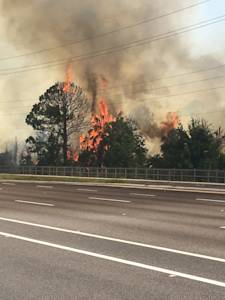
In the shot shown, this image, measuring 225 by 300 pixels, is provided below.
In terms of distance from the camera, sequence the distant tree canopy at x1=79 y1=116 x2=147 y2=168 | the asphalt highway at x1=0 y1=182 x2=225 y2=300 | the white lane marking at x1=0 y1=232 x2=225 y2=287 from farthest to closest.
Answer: the distant tree canopy at x1=79 y1=116 x2=147 y2=168 → the white lane marking at x1=0 y1=232 x2=225 y2=287 → the asphalt highway at x1=0 y1=182 x2=225 y2=300

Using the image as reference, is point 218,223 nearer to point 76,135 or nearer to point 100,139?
point 100,139

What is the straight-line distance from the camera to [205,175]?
124ft

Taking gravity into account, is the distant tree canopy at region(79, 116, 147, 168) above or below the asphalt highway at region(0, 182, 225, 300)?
above

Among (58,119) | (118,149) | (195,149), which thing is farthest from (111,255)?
(58,119)

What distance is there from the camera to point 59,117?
245 feet

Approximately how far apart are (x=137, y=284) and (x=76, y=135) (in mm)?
71814

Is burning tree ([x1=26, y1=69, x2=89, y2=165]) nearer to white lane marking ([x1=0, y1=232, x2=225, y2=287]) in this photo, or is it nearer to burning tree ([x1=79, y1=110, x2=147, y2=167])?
burning tree ([x1=79, y1=110, x2=147, y2=167])

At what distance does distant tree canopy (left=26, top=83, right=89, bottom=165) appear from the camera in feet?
245

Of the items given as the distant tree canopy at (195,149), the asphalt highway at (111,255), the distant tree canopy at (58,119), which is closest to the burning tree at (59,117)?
the distant tree canopy at (58,119)

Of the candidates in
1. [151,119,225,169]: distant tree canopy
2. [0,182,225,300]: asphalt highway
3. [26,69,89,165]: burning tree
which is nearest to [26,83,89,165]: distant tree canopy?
[26,69,89,165]: burning tree

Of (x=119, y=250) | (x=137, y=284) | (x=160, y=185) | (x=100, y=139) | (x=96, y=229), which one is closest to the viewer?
(x=137, y=284)

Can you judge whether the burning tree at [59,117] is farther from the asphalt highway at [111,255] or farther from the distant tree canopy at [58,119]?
the asphalt highway at [111,255]

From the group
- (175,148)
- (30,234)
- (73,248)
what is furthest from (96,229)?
(175,148)

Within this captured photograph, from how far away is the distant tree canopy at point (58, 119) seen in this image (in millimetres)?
74812
